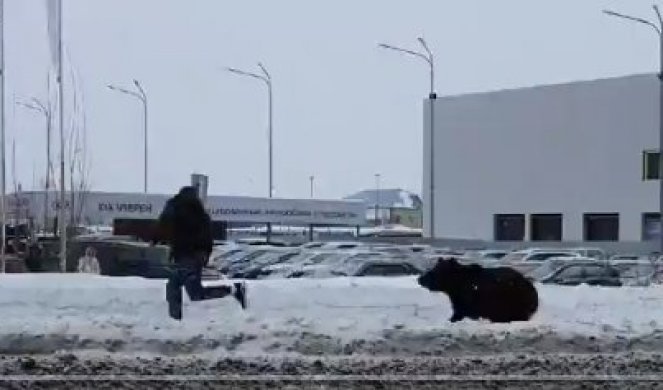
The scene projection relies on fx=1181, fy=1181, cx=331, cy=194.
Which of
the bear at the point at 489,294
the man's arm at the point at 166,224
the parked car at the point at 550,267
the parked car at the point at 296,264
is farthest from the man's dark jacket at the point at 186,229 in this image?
the parked car at the point at 550,267

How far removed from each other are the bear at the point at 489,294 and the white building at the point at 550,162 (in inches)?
2190

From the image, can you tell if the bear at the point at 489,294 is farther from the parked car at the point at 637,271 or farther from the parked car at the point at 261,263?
the parked car at the point at 261,263

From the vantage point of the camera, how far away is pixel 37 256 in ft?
126

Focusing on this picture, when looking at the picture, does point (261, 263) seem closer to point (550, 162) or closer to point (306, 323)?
point (306, 323)

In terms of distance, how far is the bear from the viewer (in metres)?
13.8

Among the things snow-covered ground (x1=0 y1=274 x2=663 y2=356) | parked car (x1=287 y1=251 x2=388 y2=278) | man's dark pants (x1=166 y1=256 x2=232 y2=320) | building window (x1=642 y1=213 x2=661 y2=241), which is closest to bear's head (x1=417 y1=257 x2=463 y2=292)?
snow-covered ground (x1=0 y1=274 x2=663 y2=356)

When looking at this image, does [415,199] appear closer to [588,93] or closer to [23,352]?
[588,93]

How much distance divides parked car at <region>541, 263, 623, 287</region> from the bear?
16.5m

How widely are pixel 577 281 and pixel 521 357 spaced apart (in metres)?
20.6

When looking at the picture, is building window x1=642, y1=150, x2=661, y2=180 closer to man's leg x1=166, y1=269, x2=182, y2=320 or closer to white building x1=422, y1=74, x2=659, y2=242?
white building x1=422, y1=74, x2=659, y2=242

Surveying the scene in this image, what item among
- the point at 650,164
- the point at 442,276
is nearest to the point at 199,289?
the point at 442,276

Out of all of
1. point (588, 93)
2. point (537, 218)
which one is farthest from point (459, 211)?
point (588, 93)

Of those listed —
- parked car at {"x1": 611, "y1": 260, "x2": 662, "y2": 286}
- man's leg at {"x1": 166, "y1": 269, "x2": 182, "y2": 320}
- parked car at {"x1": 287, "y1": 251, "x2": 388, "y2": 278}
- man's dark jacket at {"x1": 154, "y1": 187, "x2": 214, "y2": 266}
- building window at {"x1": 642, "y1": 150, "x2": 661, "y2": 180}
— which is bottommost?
parked car at {"x1": 611, "y1": 260, "x2": 662, "y2": 286}

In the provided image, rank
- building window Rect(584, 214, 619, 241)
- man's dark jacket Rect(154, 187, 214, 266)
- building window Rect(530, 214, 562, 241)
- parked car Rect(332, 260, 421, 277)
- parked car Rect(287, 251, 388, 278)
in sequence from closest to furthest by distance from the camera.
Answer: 1. man's dark jacket Rect(154, 187, 214, 266)
2. parked car Rect(332, 260, 421, 277)
3. parked car Rect(287, 251, 388, 278)
4. building window Rect(584, 214, 619, 241)
5. building window Rect(530, 214, 562, 241)
